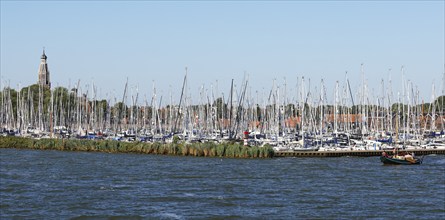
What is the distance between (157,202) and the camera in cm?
4647

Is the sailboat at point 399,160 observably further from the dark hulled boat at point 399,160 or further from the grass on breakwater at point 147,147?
the grass on breakwater at point 147,147

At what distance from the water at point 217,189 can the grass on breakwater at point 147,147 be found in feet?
15.7

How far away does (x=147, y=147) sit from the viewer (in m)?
97.2

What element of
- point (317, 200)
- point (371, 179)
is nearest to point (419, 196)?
point (317, 200)

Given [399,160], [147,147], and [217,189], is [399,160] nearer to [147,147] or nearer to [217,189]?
[217,189]

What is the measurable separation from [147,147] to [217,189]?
145ft

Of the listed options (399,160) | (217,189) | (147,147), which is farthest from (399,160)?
(147,147)

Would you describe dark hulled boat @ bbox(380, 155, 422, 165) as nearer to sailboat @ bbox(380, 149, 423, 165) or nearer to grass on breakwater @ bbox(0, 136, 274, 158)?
sailboat @ bbox(380, 149, 423, 165)

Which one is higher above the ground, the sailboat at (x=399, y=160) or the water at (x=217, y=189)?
the sailboat at (x=399, y=160)

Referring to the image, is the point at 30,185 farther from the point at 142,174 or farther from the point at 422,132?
the point at 422,132

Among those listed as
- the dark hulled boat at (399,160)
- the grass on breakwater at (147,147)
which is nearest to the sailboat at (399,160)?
the dark hulled boat at (399,160)

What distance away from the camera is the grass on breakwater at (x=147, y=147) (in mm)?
89000

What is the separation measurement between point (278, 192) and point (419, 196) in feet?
31.9

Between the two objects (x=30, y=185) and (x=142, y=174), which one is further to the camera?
(x=142, y=174)
